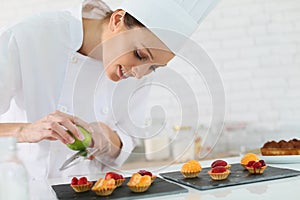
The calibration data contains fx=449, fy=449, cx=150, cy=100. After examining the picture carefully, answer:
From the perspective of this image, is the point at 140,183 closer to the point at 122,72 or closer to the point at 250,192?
the point at 250,192

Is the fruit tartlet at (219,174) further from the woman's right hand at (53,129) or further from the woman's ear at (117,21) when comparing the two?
the woman's ear at (117,21)

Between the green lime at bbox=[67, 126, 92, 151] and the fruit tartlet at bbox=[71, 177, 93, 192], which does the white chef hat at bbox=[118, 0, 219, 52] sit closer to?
the green lime at bbox=[67, 126, 92, 151]

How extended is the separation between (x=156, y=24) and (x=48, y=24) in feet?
1.16

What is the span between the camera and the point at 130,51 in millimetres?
1275

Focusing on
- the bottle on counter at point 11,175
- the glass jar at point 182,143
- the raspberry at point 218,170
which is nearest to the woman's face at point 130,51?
the raspberry at point 218,170

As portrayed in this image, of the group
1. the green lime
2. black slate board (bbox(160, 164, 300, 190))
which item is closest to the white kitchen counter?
black slate board (bbox(160, 164, 300, 190))

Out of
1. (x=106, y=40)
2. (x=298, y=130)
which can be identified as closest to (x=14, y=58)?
(x=106, y=40)

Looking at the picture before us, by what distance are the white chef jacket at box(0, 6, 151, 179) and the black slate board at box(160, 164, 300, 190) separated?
368 millimetres

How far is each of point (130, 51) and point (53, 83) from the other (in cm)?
29

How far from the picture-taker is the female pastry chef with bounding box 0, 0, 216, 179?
1.28m

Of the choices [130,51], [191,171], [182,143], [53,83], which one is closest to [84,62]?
[53,83]

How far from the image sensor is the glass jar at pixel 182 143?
244cm

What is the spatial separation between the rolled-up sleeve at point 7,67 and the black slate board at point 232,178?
49cm

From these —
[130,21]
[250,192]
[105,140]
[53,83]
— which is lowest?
[250,192]
